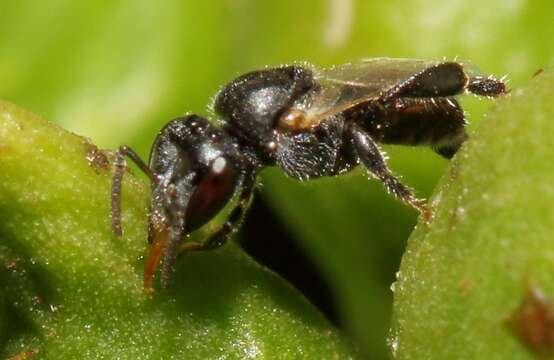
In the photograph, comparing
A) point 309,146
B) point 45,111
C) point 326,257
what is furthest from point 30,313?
point 45,111

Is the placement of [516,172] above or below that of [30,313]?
above

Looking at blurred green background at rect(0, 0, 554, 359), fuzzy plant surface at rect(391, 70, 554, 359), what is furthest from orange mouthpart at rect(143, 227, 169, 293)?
blurred green background at rect(0, 0, 554, 359)

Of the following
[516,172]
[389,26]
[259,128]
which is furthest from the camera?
[389,26]

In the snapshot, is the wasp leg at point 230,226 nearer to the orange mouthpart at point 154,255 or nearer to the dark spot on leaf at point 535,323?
the orange mouthpart at point 154,255

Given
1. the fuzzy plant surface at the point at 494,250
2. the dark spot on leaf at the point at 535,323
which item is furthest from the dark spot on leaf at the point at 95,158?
the dark spot on leaf at the point at 535,323

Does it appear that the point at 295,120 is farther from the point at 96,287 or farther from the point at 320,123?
the point at 96,287

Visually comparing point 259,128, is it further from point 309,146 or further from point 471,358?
point 471,358
